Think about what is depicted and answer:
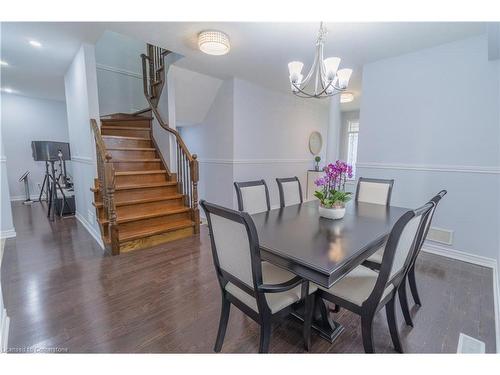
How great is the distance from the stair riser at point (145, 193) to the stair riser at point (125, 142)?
3.37 feet

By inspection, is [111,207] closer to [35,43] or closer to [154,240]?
[154,240]

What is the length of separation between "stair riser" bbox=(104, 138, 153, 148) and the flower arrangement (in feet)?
11.5

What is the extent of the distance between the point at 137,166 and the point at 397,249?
3.82 metres

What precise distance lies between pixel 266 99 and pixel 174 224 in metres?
2.85

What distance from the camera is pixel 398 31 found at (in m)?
2.39

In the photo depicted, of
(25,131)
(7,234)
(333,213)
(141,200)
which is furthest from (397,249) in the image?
(25,131)

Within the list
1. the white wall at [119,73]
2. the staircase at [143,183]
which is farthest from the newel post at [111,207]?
the white wall at [119,73]

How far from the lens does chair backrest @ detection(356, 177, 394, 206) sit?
2.51 m

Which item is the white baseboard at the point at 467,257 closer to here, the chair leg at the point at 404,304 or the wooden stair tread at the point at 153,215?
the chair leg at the point at 404,304

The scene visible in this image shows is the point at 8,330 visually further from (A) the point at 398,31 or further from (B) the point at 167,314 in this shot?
(A) the point at 398,31

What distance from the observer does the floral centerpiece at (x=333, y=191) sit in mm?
1804

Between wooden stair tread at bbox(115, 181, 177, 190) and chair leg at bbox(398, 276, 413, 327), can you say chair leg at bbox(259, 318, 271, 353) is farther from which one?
wooden stair tread at bbox(115, 181, 177, 190)

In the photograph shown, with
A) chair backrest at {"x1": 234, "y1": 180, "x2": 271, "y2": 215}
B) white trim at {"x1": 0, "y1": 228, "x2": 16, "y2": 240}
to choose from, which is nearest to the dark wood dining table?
chair backrest at {"x1": 234, "y1": 180, "x2": 271, "y2": 215}
